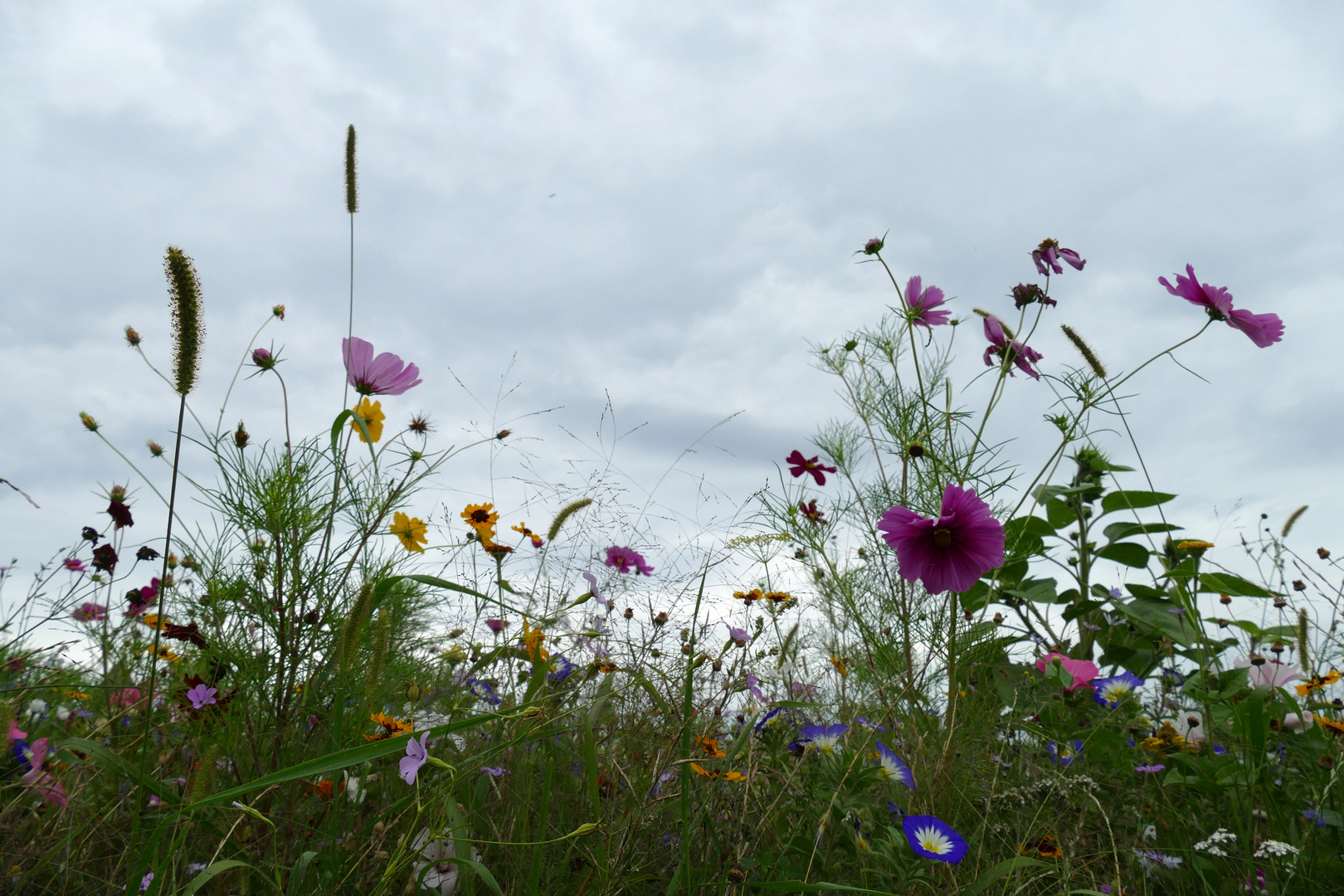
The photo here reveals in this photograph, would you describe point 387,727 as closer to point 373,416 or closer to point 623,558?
point 373,416

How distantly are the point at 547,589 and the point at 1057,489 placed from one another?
6.15ft

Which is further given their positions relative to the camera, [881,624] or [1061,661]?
[881,624]

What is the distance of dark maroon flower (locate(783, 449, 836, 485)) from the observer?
2529 millimetres

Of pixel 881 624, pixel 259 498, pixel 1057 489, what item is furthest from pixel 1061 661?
pixel 259 498

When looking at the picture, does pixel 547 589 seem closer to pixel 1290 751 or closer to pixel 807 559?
pixel 807 559

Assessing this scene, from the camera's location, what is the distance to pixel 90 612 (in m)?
2.72

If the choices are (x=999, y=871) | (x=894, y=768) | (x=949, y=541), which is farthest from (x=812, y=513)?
(x=999, y=871)

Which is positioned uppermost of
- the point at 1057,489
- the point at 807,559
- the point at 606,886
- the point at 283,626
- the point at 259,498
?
the point at 1057,489

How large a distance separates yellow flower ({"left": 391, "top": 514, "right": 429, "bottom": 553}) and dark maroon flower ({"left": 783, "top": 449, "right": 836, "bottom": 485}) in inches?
43.0

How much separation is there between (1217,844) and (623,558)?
4.71 ft

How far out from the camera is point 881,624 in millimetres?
2197

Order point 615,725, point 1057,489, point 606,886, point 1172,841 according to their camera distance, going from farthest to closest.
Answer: point 1057,489 → point 615,725 → point 1172,841 → point 606,886

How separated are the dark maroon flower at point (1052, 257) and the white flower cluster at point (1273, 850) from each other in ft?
3.79

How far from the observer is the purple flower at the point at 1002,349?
188 cm
